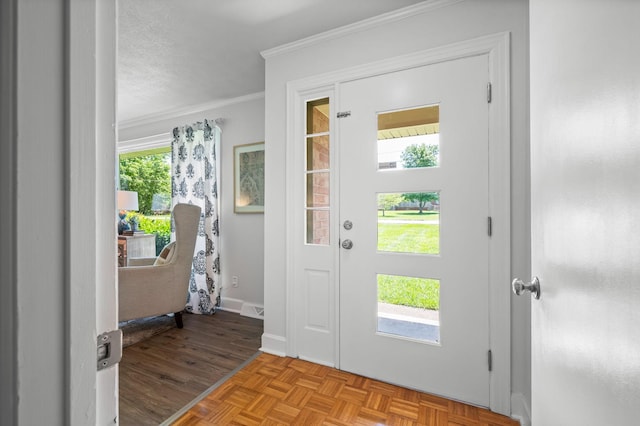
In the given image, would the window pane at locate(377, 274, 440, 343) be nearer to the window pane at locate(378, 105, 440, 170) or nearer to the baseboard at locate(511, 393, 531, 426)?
the baseboard at locate(511, 393, 531, 426)

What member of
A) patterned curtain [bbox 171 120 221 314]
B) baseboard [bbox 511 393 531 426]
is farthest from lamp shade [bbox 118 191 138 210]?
baseboard [bbox 511 393 531 426]

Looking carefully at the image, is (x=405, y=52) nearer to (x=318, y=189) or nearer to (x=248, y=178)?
(x=318, y=189)

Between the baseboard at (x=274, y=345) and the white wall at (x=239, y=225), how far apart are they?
931 millimetres

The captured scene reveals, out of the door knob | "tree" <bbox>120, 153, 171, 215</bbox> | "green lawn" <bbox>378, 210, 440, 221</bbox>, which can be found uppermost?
"tree" <bbox>120, 153, 171, 215</bbox>

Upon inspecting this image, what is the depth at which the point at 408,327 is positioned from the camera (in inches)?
71.3

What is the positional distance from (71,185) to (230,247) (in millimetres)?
3164

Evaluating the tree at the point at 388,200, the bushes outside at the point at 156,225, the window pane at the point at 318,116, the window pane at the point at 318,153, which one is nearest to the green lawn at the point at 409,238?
the tree at the point at 388,200

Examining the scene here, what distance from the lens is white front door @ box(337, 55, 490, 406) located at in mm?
1643

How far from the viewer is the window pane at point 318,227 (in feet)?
6.90

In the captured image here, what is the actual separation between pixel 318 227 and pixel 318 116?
2.85 ft

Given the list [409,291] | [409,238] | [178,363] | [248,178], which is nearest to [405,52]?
[409,238]

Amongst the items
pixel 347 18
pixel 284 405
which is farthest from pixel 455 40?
pixel 284 405

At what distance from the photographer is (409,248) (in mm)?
1824

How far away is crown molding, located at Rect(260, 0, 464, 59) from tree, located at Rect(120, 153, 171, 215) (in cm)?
362
